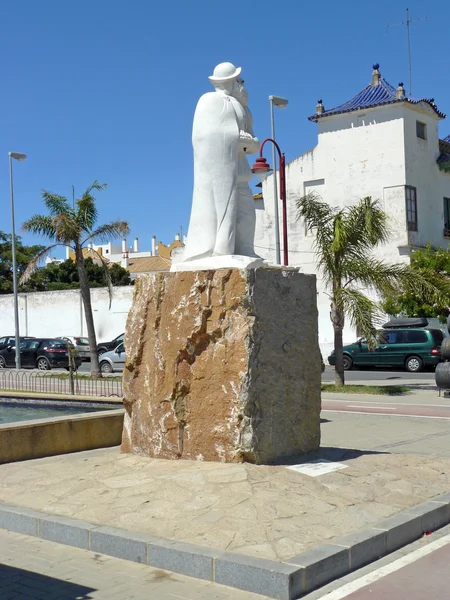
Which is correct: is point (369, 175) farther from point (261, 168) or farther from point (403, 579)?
point (403, 579)

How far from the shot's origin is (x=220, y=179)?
24.9ft

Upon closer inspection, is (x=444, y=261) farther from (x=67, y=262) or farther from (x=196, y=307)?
(x=67, y=262)

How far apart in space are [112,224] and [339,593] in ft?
62.8

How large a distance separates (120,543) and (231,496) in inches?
37.8

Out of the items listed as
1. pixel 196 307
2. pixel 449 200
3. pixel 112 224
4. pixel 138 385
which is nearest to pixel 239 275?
pixel 196 307

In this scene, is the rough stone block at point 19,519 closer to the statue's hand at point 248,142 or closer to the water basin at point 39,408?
the statue's hand at point 248,142

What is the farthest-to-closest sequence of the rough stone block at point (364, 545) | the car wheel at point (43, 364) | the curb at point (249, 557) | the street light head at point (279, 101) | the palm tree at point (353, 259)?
the car wheel at point (43, 364) → the street light head at point (279, 101) → the palm tree at point (353, 259) → the rough stone block at point (364, 545) → the curb at point (249, 557)

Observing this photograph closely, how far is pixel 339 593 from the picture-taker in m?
4.91

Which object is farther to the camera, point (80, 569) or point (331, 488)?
point (331, 488)

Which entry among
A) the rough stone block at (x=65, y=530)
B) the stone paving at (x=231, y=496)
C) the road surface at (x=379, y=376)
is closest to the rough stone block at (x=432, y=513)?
the stone paving at (x=231, y=496)

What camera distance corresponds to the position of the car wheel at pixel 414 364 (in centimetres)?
2644

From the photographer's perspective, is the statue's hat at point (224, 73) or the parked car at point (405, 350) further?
the parked car at point (405, 350)

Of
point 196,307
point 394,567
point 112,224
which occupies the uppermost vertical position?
point 112,224

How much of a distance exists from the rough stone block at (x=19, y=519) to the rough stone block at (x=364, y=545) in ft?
7.99
